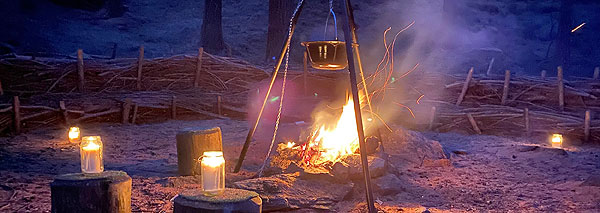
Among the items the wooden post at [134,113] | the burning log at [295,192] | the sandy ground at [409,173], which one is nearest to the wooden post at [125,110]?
the wooden post at [134,113]

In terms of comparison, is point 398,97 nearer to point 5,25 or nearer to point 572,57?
point 5,25

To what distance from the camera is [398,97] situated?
10125 mm

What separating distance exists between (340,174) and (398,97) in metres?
6.07

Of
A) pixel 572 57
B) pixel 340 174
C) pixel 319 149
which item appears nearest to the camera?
pixel 340 174

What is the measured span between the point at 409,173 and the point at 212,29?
8.83 m

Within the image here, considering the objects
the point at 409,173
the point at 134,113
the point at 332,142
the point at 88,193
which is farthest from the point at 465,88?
the point at 88,193

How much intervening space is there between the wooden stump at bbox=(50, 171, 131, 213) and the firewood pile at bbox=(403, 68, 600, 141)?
24.0 ft

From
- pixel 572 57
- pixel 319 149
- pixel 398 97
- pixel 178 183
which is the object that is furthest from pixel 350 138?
pixel 572 57

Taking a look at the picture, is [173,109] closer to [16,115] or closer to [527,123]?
[16,115]

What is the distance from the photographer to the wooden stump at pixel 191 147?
15.9 feet

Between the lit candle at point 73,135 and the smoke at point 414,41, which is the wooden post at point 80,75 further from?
the smoke at point 414,41

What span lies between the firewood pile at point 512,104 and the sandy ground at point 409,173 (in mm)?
865

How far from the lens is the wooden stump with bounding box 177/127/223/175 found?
15.9 feet

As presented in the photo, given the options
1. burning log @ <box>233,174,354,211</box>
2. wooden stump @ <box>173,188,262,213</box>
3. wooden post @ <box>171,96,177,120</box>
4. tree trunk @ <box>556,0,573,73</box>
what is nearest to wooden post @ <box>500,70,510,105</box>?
burning log @ <box>233,174,354,211</box>
